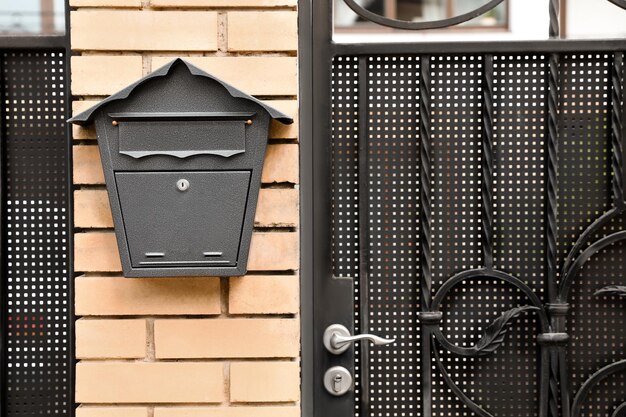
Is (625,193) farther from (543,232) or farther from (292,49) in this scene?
(292,49)

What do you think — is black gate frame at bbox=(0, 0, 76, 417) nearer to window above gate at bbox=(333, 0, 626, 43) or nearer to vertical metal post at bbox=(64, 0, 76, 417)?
vertical metal post at bbox=(64, 0, 76, 417)

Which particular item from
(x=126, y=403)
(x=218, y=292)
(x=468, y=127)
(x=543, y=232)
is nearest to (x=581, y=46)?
(x=468, y=127)

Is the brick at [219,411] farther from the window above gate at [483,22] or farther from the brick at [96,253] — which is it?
the window above gate at [483,22]

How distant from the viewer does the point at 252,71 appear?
1.38 m

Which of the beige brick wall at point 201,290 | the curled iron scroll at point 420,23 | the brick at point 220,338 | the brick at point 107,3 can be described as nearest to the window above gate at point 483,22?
the curled iron scroll at point 420,23

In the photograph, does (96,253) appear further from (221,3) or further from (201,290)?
(221,3)

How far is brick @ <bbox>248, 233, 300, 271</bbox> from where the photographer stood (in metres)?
1.39

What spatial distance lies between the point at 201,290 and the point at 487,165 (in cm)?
76

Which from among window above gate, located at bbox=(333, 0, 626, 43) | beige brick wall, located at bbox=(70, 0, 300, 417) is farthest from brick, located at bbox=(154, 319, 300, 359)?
window above gate, located at bbox=(333, 0, 626, 43)

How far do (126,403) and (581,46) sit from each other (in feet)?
4.57

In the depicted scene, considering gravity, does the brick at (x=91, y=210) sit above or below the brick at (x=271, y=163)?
below

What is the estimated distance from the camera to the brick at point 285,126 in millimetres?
1383

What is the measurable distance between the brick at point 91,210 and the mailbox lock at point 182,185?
0.19 meters

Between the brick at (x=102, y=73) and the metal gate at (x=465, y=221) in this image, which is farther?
the metal gate at (x=465, y=221)
